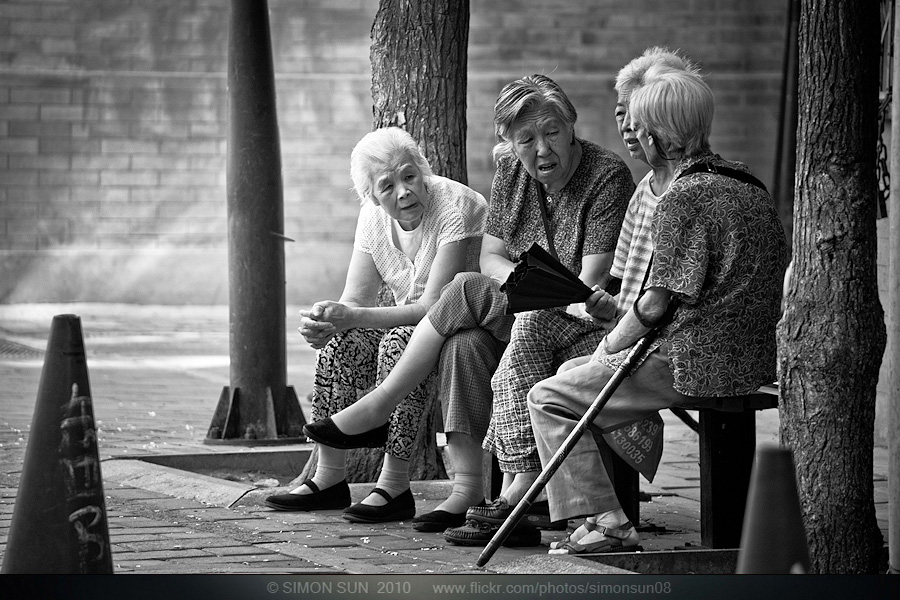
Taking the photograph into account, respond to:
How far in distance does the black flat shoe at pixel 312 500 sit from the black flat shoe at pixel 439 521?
0.52 m

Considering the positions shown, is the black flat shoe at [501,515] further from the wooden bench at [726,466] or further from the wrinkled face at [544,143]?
the wrinkled face at [544,143]

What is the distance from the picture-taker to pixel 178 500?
5.46m

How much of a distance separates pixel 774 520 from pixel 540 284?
57.1 inches

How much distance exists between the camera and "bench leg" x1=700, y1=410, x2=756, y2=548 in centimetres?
428

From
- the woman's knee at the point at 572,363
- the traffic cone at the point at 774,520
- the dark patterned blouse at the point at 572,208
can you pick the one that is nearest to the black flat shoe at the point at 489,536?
the woman's knee at the point at 572,363

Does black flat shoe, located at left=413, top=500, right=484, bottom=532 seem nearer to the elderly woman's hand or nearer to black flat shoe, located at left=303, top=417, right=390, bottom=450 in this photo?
black flat shoe, located at left=303, top=417, right=390, bottom=450

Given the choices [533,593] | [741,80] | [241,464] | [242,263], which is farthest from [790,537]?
[741,80]

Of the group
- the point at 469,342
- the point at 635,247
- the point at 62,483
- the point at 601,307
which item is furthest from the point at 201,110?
the point at 62,483

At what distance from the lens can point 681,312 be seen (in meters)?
4.16

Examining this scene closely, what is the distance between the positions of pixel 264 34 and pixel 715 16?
935cm

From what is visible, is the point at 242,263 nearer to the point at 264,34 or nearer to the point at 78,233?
the point at 264,34

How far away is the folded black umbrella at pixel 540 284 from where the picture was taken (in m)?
4.15

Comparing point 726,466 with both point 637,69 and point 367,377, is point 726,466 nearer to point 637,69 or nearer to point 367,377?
point 637,69

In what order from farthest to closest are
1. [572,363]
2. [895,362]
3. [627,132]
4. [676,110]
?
[627,132] → [572,363] → [676,110] → [895,362]
